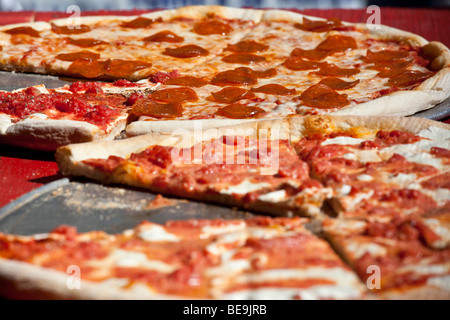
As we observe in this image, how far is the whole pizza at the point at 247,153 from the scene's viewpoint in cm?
227

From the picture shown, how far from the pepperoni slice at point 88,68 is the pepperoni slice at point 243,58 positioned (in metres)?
1.02

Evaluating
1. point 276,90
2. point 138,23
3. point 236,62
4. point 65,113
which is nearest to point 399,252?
point 276,90

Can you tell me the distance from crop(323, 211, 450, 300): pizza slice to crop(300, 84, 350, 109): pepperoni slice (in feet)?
5.20

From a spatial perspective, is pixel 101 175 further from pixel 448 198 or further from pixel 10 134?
pixel 448 198

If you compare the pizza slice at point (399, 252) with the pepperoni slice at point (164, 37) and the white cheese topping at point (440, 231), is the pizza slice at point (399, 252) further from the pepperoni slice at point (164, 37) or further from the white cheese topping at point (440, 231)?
the pepperoni slice at point (164, 37)

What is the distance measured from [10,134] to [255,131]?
1527 mm

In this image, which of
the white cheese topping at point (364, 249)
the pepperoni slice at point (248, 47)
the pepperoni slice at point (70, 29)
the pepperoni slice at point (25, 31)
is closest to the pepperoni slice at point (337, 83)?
the pepperoni slice at point (248, 47)

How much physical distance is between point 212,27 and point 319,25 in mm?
1073

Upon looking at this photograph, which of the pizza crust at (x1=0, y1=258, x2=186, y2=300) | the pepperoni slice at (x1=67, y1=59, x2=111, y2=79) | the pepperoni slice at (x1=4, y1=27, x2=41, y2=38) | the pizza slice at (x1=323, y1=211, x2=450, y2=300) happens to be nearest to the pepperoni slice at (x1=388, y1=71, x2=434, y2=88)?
the pizza slice at (x1=323, y1=211, x2=450, y2=300)

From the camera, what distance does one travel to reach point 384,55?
5.33 meters

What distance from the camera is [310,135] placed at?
3.60 metres

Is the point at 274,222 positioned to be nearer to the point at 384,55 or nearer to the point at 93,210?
the point at 93,210

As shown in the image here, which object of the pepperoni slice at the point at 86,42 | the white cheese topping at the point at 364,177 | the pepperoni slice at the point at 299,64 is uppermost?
the pepperoni slice at the point at 86,42

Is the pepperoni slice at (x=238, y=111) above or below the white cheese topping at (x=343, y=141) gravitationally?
above
